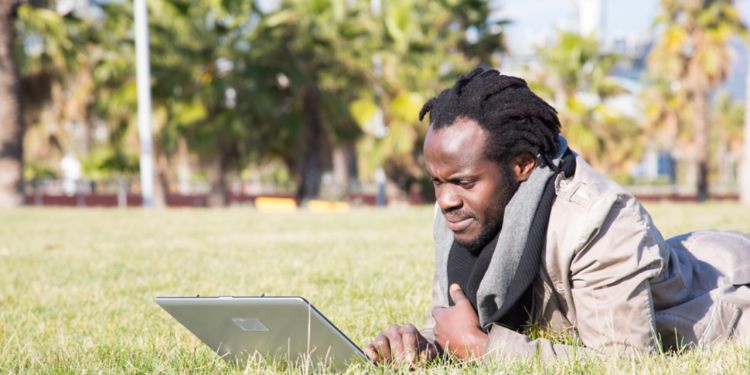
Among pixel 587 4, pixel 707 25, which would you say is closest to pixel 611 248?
pixel 707 25

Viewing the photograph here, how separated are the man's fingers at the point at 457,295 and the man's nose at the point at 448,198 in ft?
1.13

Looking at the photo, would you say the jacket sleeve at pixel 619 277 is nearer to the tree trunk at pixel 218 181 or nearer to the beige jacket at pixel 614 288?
the beige jacket at pixel 614 288

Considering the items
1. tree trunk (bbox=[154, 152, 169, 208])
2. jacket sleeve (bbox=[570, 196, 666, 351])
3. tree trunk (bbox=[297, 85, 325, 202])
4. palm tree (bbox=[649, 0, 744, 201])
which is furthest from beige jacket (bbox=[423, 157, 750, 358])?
palm tree (bbox=[649, 0, 744, 201])

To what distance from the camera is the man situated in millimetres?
2646

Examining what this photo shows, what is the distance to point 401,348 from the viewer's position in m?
2.87

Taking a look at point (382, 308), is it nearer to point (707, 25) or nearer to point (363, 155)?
point (363, 155)

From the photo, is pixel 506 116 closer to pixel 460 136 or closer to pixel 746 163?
pixel 460 136

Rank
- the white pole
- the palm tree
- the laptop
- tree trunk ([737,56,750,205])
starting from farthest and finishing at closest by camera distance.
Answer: the palm tree
tree trunk ([737,56,750,205])
the white pole
the laptop

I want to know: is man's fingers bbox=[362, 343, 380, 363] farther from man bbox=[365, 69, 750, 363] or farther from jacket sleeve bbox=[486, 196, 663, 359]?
jacket sleeve bbox=[486, 196, 663, 359]

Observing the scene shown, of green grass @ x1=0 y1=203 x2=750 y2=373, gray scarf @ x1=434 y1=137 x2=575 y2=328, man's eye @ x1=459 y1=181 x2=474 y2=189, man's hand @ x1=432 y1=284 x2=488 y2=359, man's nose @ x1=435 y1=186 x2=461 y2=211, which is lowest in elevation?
green grass @ x1=0 y1=203 x2=750 y2=373

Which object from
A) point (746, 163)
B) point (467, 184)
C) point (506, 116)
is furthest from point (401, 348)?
point (746, 163)

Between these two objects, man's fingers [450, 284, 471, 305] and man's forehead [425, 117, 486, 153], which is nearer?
man's forehead [425, 117, 486, 153]

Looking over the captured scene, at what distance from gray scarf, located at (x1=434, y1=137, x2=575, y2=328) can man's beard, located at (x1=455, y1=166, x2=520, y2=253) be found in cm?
4

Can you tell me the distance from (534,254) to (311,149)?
2156 centimetres
